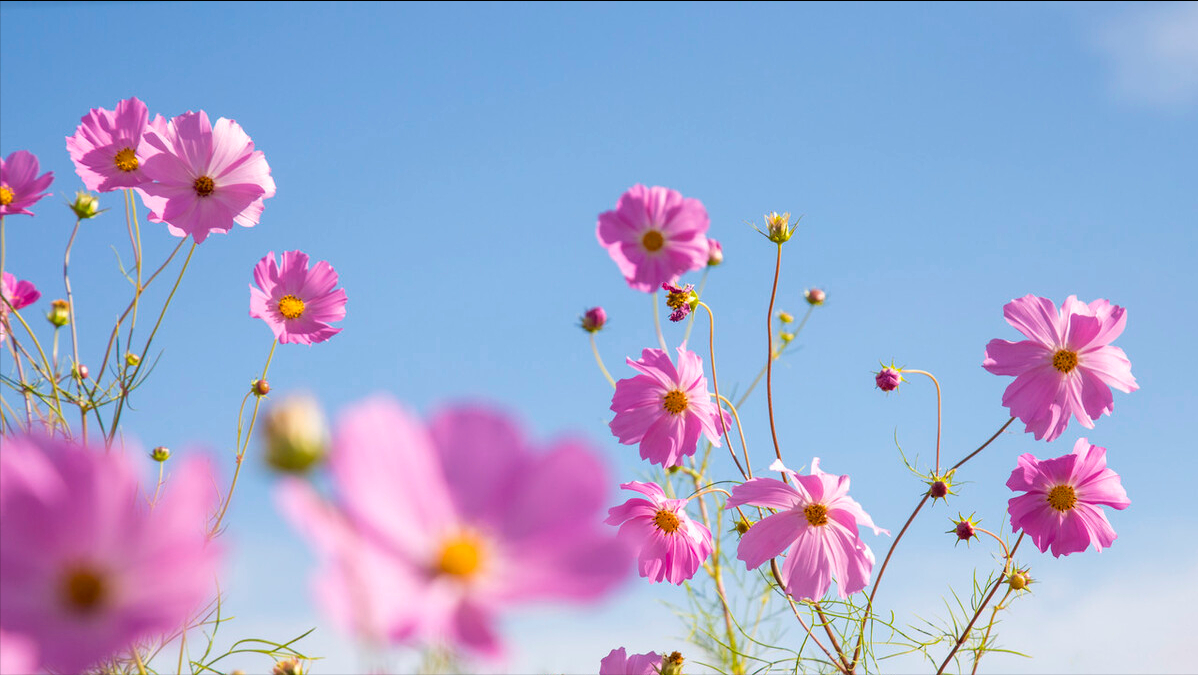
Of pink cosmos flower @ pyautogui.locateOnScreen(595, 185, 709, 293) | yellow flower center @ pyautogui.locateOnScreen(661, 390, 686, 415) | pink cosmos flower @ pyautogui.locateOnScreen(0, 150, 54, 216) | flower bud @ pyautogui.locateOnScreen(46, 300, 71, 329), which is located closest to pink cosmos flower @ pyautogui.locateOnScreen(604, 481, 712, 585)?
yellow flower center @ pyautogui.locateOnScreen(661, 390, 686, 415)

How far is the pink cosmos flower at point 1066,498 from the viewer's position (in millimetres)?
1288

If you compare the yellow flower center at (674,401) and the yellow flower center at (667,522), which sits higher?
the yellow flower center at (674,401)

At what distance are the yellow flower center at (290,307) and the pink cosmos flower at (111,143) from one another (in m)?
0.30

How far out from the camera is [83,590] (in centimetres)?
32

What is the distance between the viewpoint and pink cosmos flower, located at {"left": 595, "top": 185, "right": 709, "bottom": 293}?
2.81 ft

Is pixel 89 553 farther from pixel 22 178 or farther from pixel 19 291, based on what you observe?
pixel 19 291

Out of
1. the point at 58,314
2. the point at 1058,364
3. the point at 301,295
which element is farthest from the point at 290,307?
the point at 1058,364

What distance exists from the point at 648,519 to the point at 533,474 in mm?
910

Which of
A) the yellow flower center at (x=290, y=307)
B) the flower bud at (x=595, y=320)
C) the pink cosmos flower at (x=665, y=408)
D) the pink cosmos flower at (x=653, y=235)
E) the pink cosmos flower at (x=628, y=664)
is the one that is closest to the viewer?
the pink cosmos flower at (x=653, y=235)

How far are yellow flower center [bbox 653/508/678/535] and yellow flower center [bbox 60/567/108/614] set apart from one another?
0.92m

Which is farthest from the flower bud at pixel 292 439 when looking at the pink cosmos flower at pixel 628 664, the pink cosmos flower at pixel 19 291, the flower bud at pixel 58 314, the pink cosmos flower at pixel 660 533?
the flower bud at pixel 58 314

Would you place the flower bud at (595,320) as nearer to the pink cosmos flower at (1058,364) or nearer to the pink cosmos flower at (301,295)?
the pink cosmos flower at (301,295)

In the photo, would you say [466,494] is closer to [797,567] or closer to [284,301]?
[797,567]

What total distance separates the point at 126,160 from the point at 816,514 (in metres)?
1.15
